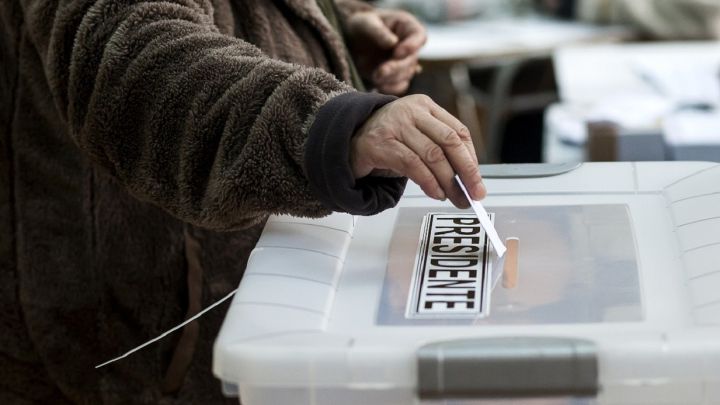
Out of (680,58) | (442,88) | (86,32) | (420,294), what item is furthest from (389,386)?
(442,88)

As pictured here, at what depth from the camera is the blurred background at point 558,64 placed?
6.31 ft

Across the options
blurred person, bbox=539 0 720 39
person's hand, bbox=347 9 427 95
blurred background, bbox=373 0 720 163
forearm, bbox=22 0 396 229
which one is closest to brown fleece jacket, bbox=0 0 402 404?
forearm, bbox=22 0 396 229

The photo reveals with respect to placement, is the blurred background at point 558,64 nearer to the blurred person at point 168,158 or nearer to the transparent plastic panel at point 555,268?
the blurred person at point 168,158

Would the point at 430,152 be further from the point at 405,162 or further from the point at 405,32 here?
the point at 405,32

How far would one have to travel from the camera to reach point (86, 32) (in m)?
0.92

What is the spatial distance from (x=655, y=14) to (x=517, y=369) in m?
2.59

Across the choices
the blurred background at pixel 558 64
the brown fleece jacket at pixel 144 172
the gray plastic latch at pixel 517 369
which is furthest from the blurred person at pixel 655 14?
the gray plastic latch at pixel 517 369

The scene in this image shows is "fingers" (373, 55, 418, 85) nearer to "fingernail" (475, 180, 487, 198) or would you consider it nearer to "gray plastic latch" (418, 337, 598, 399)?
"fingernail" (475, 180, 487, 198)

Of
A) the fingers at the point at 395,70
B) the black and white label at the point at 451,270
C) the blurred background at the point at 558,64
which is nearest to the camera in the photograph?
the black and white label at the point at 451,270

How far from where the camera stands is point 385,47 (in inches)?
53.8

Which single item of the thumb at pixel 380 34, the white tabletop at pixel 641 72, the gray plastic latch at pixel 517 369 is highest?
the gray plastic latch at pixel 517 369

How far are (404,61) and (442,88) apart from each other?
74.6 inches

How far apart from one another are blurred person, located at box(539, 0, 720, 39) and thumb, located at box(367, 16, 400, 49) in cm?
177

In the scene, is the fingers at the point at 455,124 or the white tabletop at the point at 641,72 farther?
the white tabletop at the point at 641,72
